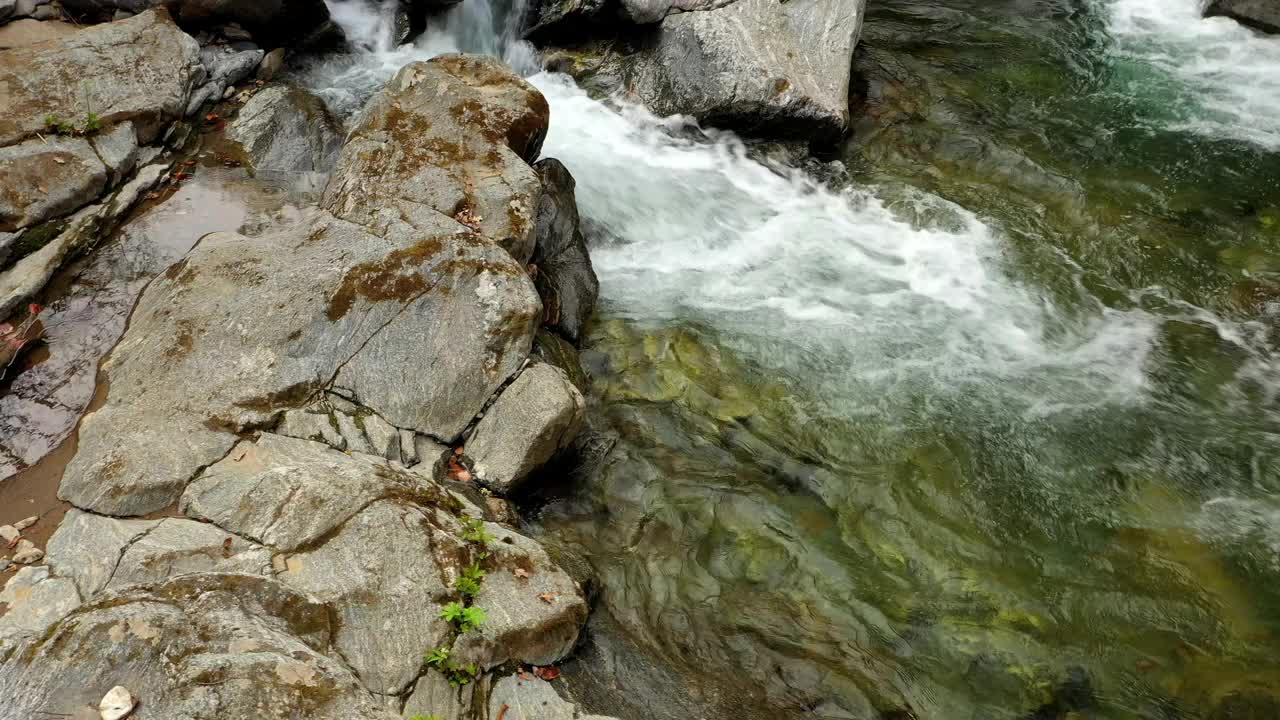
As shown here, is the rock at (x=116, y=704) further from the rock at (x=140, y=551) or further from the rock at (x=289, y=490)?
the rock at (x=289, y=490)

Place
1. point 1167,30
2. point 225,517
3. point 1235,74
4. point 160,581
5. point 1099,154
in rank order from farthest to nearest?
point 1167,30 → point 1235,74 → point 1099,154 → point 225,517 → point 160,581

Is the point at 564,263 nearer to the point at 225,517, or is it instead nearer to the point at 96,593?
the point at 225,517

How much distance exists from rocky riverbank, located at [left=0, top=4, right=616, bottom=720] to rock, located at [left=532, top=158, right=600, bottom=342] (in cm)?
4

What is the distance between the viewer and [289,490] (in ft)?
19.1

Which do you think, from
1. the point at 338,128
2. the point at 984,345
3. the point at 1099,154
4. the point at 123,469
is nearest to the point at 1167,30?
the point at 1099,154

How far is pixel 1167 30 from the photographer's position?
1401 cm

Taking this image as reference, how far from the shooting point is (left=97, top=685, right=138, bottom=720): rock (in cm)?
404

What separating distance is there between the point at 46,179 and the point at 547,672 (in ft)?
23.6

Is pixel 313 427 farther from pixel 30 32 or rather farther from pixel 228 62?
pixel 30 32

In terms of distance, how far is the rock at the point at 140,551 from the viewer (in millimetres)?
5336

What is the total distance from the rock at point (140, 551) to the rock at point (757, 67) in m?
9.10

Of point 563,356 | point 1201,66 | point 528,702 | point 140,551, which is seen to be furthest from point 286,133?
point 1201,66

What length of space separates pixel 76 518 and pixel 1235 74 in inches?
638

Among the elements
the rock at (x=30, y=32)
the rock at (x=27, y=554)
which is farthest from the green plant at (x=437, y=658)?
the rock at (x=30, y=32)
